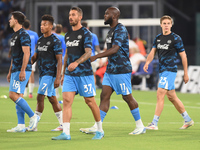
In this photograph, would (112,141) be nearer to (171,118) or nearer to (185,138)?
(185,138)

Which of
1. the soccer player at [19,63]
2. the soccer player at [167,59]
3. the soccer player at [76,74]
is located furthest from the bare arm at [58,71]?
the soccer player at [167,59]

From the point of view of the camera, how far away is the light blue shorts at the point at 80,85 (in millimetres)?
8719

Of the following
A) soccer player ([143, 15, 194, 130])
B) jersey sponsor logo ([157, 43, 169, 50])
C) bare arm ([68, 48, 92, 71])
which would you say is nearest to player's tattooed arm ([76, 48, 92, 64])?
bare arm ([68, 48, 92, 71])

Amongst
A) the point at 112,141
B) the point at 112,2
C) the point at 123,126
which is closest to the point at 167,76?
the point at 123,126

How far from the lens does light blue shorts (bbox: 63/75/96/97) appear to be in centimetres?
872

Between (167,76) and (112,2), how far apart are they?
80.2ft

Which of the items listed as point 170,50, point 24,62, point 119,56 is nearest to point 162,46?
point 170,50

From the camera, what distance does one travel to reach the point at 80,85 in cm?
875

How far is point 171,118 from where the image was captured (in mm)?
12703

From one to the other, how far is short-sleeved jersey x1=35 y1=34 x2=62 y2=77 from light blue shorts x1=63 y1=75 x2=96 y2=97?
119 cm

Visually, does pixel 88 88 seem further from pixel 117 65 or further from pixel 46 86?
pixel 46 86

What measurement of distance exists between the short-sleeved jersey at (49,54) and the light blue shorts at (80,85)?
47.0 inches

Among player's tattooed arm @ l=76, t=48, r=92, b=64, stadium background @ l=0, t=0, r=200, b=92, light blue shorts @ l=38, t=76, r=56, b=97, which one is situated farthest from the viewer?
stadium background @ l=0, t=0, r=200, b=92

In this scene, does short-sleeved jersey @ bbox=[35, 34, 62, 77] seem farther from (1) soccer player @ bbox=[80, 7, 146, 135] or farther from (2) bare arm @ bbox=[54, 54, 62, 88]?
(1) soccer player @ bbox=[80, 7, 146, 135]
